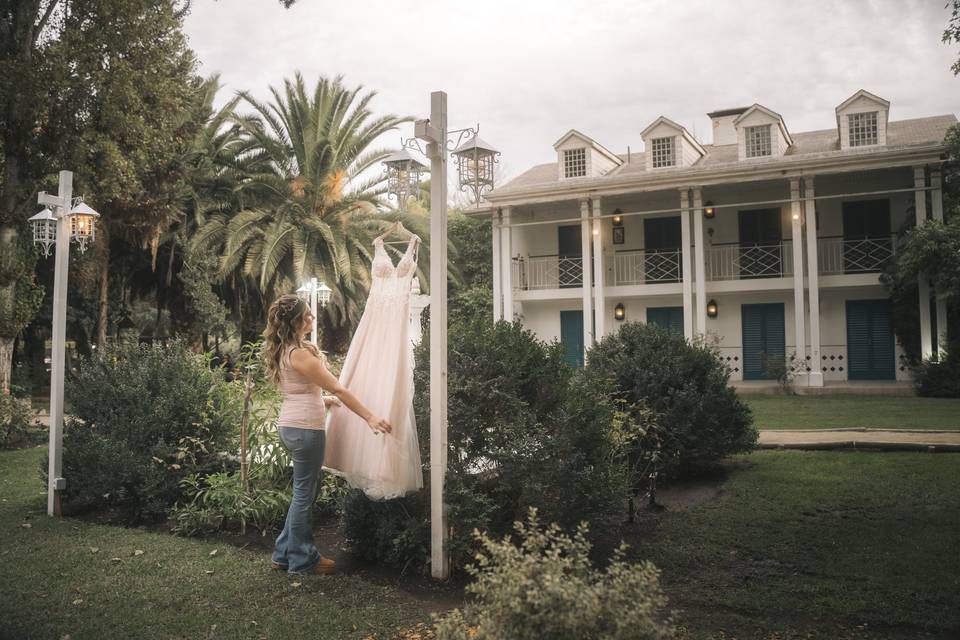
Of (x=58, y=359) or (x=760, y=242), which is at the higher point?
(x=760, y=242)

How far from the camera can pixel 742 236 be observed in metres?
20.7

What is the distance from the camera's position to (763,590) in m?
4.35

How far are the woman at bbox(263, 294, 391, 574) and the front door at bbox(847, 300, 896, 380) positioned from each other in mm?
17801

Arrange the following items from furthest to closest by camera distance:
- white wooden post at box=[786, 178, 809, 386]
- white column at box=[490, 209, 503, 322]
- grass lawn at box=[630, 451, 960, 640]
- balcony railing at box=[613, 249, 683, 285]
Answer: balcony railing at box=[613, 249, 683, 285] → white column at box=[490, 209, 503, 322] → white wooden post at box=[786, 178, 809, 386] → grass lawn at box=[630, 451, 960, 640]

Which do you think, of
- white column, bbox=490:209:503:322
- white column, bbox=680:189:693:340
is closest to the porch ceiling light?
white column, bbox=680:189:693:340

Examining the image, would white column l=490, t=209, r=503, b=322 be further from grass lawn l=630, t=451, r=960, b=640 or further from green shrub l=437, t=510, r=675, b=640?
green shrub l=437, t=510, r=675, b=640

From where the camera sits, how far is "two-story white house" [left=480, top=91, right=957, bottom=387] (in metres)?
17.7

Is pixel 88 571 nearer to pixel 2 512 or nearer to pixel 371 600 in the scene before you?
pixel 371 600

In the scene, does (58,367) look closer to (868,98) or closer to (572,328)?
(572,328)

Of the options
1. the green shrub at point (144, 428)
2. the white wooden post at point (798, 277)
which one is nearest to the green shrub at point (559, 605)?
the green shrub at point (144, 428)

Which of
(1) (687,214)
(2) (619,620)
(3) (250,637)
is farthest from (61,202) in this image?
(1) (687,214)

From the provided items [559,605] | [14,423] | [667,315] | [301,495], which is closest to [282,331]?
[301,495]

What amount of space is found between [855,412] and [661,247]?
381 inches

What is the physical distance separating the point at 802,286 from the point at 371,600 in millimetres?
16262
